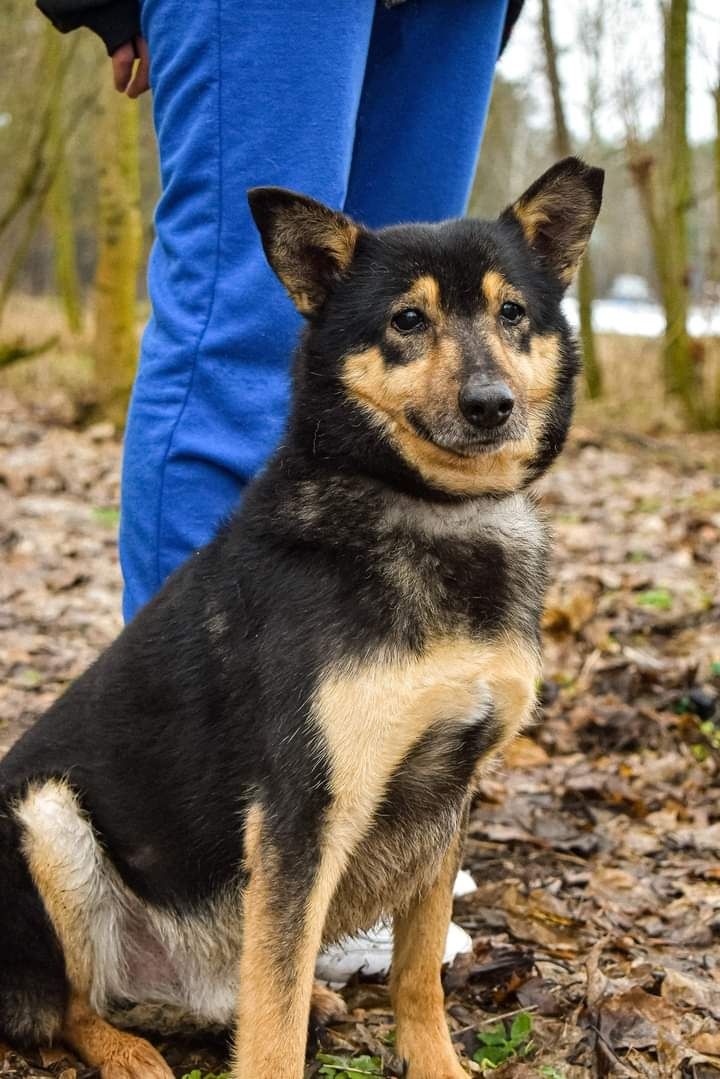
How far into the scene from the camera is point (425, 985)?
2.76m

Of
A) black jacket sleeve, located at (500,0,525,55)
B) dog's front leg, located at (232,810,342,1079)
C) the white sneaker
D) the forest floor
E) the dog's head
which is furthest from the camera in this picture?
black jacket sleeve, located at (500,0,525,55)

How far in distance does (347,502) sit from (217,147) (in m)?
1.12

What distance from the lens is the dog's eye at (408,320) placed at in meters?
2.69

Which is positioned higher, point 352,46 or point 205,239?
point 352,46

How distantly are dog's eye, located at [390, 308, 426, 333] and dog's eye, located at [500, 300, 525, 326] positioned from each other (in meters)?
0.21

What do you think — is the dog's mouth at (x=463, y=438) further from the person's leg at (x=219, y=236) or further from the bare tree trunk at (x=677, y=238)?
the bare tree trunk at (x=677, y=238)

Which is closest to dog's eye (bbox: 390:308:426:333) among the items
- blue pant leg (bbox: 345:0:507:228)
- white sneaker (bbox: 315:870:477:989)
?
blue pant leg (bbox: 345:0:507:228)

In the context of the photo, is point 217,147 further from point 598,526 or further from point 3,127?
point 3,127

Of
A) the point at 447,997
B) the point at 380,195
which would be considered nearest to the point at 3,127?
the point at 380,195

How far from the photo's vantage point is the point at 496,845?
13.0 feet

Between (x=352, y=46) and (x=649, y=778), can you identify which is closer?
(x=352, y=46)

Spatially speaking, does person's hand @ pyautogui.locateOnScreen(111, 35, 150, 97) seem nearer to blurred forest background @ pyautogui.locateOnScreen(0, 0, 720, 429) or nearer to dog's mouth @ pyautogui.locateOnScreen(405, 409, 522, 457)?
dog's mouth @ pyautogui.locateOnScreen(405, 409, 522, 457)

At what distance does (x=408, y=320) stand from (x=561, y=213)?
60 cm

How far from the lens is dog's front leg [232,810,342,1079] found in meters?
2.33
